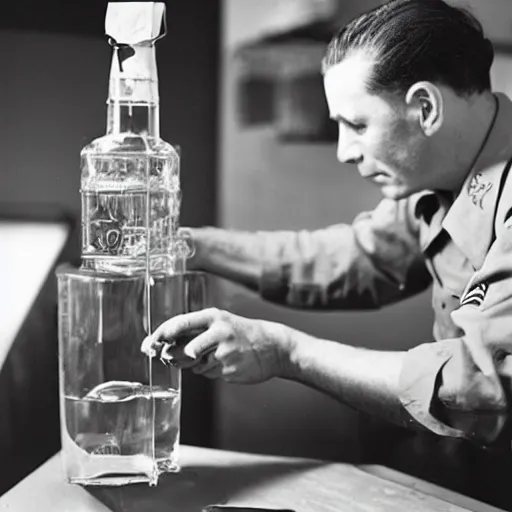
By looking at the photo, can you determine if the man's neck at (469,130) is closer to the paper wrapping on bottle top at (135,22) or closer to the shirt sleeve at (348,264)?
the shirt sleeve at (348,264)

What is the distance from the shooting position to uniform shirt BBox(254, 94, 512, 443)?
0.94m

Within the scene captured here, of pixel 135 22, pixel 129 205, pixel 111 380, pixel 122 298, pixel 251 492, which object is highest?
pixel 135 22

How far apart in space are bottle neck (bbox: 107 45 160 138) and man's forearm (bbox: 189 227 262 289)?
0.19 meters

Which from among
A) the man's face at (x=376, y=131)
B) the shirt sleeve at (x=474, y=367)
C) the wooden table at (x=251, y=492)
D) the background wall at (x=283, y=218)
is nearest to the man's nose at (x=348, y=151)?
the man's face at (x=376, y=131)

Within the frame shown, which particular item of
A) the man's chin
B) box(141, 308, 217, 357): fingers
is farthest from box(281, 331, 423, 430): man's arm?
the man's chin

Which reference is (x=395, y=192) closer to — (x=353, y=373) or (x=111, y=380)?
(x=353, y=373)

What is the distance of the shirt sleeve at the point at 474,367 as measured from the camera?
36.7 inches

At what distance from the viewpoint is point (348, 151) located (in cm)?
112

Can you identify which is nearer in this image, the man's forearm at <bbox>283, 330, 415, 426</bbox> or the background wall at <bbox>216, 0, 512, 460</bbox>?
the man's forearm at <bbox>283, 330, 415, 426</bbox>

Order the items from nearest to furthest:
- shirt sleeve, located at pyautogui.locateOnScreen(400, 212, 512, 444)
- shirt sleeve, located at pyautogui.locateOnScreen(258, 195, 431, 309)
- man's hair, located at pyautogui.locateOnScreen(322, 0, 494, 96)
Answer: shirt sleeve, located at pyautogui.locateOnScreen(400, 212, 512, 444) → man's hair, located at pyautogui.locateOnScreen(322, 0, 494, 96) → shirt sleeve, located at pyautogui.locateOnScreen(258, 195, 431, 309)

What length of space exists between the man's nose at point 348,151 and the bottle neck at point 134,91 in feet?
0.78

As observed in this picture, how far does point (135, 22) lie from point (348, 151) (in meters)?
0.31

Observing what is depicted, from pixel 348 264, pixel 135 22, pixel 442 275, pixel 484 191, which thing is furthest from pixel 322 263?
pixel 135 22

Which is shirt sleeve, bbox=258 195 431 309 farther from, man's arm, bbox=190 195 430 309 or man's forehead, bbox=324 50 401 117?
man's forehead, bbox=324 50 401 117
